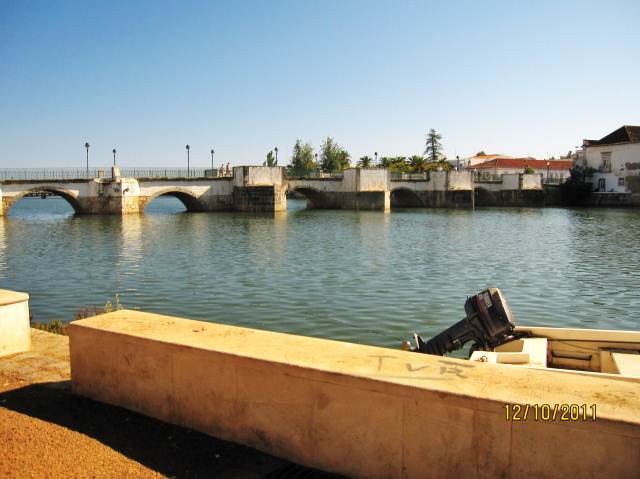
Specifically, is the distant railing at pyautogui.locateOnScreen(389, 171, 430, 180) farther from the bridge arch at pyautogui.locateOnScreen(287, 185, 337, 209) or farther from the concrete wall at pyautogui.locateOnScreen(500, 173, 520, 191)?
the concrete wall at pyautogui.locateOnScreen(500, 173, 520, 191)

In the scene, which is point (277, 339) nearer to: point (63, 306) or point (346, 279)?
point (63, 306)

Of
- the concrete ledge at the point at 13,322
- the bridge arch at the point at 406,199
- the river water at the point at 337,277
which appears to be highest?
the bridge arch at the point at 406,199

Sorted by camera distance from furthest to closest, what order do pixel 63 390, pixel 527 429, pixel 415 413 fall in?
pixel 63 390, pixel 415 413, pixel 527 429

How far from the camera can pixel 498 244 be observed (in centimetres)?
2855

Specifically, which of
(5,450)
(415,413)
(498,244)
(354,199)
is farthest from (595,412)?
(354,199)

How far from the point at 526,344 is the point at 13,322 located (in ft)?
21.3

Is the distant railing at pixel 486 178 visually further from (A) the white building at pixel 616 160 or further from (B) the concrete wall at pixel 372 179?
(B) the concrete wall at pixel 372 179

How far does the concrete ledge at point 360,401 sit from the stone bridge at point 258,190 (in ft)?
167

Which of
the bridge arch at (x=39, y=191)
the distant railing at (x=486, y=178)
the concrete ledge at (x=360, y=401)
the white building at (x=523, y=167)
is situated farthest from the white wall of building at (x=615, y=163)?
the concrete ledge at (x=360, y=401)

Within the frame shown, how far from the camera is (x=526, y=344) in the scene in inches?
308

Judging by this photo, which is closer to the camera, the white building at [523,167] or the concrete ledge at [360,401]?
the concrete ledge at [360,401]

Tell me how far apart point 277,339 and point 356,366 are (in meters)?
0.97

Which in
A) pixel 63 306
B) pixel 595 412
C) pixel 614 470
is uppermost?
pixel 595 412
